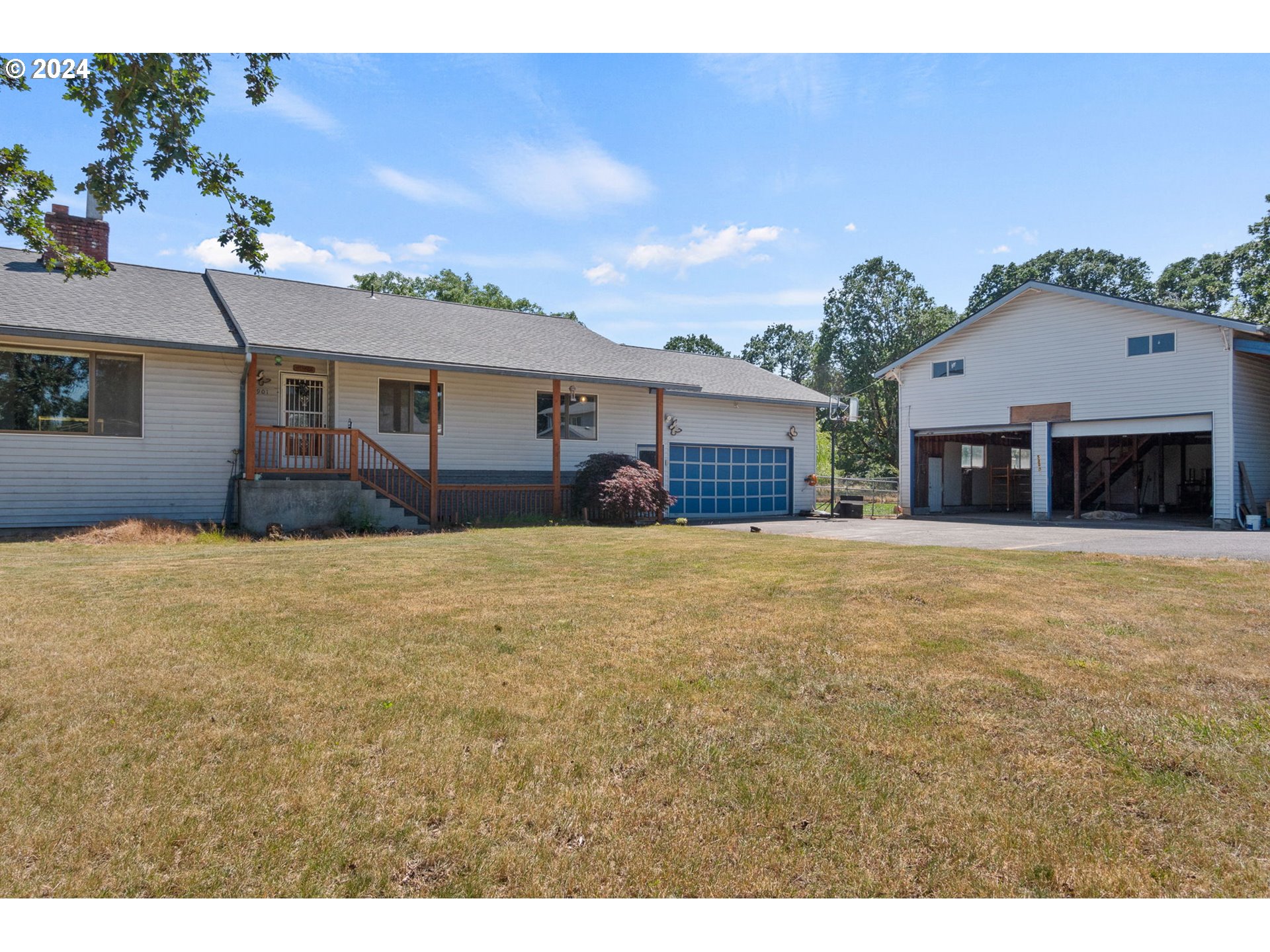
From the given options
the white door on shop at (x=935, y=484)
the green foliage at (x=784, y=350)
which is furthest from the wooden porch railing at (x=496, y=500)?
the green foliage at (x=784, y=350)

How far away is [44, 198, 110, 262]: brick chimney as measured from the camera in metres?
13.8

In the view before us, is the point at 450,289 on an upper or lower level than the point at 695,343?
upper

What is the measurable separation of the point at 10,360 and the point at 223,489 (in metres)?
3.83

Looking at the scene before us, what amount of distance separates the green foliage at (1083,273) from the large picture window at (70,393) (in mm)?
42531

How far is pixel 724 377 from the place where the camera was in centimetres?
2217

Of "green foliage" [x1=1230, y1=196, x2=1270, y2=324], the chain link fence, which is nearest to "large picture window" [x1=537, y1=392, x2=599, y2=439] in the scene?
the chain link fence

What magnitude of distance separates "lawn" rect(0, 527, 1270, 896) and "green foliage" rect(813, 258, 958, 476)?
39815 mm

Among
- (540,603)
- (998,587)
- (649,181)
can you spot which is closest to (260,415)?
(649,181)

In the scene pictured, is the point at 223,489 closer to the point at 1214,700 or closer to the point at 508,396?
the point at 508,396

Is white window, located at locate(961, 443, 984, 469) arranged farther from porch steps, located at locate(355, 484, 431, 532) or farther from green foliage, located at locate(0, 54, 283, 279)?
green foliage, located at locate(0, 54, 283, 279)

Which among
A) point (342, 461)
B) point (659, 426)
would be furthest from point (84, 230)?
point (659, 426)

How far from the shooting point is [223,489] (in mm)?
13531

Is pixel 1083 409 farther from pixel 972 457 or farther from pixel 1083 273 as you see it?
pixel 1083 273

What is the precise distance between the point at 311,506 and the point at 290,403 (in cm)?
321
